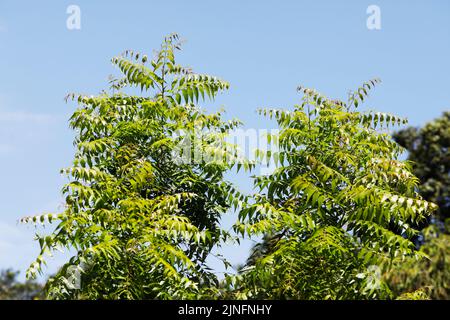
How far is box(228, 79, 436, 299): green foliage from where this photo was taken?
8766mm

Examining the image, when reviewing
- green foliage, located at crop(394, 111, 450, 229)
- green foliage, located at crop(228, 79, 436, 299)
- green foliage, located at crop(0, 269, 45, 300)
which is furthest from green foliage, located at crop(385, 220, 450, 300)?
green foliage, located at crop(0, 269, 45, 300)

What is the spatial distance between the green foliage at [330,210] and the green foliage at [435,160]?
1549cm

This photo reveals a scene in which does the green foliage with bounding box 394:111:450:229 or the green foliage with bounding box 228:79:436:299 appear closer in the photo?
the green foliage with bounding box 228:79:436:299

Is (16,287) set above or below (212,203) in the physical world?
below

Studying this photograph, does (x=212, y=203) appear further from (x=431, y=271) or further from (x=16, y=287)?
(x=16, y=287)

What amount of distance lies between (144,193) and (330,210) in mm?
2497

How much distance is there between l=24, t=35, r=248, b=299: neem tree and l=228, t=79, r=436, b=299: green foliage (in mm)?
726

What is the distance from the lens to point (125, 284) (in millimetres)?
8703

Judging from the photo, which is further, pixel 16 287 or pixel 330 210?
pixel 16 287

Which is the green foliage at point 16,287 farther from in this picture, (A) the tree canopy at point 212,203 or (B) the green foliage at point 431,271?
(B) the green foliage at point 431,271

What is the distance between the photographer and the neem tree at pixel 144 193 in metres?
8.76

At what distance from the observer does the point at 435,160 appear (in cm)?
2584

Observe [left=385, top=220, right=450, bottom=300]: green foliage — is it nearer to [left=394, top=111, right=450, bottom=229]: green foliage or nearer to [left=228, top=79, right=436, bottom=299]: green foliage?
[left=228, top=79, right=436, bottom=299]: green foliage

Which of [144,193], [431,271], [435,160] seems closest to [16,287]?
[435,160]
